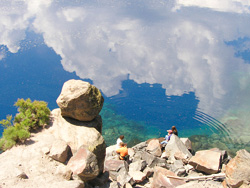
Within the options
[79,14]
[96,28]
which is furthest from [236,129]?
[79,14]

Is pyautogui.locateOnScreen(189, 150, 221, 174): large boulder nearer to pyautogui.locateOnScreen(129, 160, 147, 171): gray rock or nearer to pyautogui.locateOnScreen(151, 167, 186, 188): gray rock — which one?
pyautogui.locateOnScreen(151, 167, 186, 188): gray rock

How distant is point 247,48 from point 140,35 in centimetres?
2890

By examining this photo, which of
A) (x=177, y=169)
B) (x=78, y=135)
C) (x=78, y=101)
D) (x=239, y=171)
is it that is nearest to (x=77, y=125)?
(x=78, y=135)

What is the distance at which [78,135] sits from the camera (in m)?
12.1

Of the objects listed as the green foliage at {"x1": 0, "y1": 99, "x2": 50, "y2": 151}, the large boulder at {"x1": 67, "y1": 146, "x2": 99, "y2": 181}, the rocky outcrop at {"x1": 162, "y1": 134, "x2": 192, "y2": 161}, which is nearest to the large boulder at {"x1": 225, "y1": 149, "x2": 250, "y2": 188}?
the rocky outcrop at {"x1": 162, "y1": 134, "x2": 192, "y2": 161}

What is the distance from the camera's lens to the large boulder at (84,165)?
31.3 feet

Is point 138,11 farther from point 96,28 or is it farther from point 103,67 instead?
point 103,67

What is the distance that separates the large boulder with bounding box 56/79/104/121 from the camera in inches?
488

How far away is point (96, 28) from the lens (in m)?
62.8

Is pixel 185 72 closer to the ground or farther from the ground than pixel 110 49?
closer to the ground

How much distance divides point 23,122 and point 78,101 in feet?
10.1

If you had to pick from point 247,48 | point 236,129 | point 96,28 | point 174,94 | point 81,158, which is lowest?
point 81,158

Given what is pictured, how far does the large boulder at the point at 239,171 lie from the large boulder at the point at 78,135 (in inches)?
258

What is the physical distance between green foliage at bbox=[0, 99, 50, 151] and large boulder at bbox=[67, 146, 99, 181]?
2.92 meters
